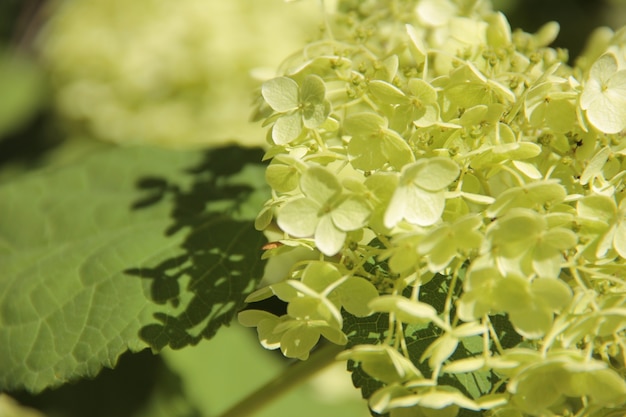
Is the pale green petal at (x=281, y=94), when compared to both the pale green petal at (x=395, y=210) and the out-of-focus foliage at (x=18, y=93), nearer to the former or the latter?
the pale green petal at (x=395, y=210)

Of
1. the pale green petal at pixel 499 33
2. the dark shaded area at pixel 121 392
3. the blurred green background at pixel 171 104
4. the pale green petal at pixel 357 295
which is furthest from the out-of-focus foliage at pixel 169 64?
the pale green petal at pixel 357 295

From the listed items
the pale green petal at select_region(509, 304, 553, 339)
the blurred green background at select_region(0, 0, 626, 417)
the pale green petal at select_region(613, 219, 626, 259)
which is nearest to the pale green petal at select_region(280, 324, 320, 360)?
the pale green petal at select_region(509, 304, 553, 339)

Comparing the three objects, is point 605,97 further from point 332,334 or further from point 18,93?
point 18,93

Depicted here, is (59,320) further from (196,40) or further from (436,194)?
(196,40)

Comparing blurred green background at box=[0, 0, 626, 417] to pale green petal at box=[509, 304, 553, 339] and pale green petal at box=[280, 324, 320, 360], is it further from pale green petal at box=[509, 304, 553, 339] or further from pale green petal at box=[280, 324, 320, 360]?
pale green petal at box=[509, 304, 553, 339]

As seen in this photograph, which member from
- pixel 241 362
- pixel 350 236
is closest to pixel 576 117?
pixel 350 236

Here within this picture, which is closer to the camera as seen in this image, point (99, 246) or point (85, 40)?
point (99, 246)
